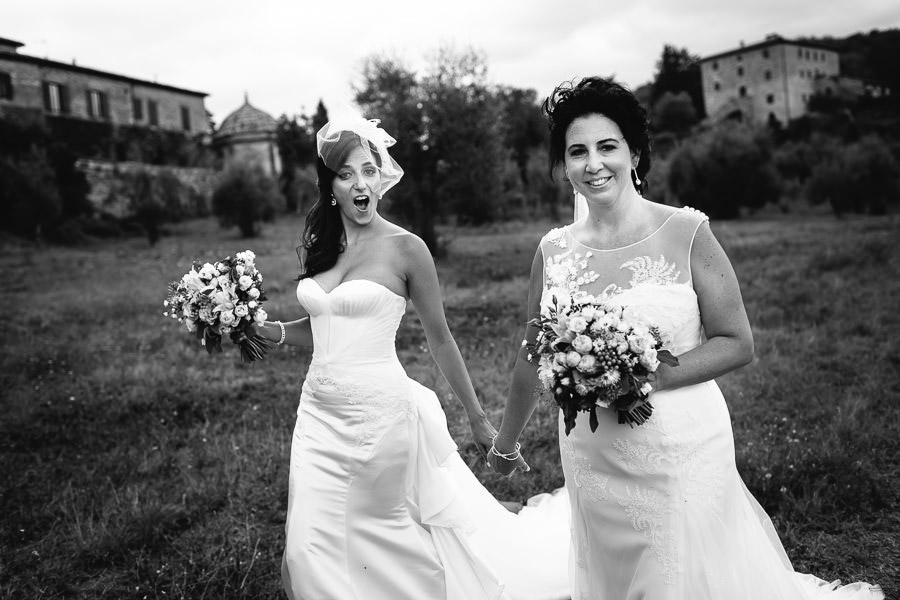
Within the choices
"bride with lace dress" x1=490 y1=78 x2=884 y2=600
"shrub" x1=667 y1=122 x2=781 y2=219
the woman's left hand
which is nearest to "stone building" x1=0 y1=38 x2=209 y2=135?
"shrub" x1=667 y1=122 x2=781 y2=219

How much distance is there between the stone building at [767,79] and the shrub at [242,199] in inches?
2758

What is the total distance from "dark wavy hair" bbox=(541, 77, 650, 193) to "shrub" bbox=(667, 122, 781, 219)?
144ft

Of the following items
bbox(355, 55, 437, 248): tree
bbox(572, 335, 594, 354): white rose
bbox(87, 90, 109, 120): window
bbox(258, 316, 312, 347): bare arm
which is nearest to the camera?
bbox(572, 335, 594, 354): white rose

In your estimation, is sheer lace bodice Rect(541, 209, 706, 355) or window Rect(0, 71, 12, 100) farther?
window Rect(0, 71, 12, 100)

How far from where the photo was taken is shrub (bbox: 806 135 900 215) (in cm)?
3928

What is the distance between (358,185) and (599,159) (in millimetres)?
1673

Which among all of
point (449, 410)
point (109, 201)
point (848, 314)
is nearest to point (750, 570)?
point (449, 410)

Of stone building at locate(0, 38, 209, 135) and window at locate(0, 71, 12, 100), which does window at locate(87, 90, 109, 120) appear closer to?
stone building at locate(0, 38, 209, 135)

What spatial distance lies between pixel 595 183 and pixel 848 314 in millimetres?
10507

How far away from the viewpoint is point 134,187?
124 feet

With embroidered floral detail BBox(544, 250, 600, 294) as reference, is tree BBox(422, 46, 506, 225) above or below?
above

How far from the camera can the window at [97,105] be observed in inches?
2052

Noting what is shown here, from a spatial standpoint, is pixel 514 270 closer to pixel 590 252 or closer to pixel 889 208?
pixel 590 252

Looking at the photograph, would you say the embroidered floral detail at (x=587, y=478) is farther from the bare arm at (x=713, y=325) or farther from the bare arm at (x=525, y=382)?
the bare arm at (x=713, y=325)
